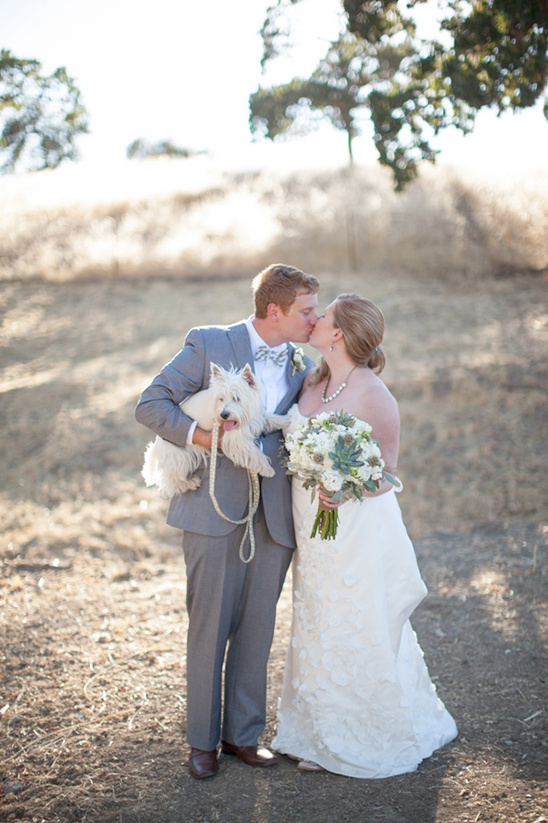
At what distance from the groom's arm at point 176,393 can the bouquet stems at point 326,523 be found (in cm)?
68

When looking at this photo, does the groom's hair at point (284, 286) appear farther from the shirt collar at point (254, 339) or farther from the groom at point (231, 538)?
the shirt collar at point (254, 339)

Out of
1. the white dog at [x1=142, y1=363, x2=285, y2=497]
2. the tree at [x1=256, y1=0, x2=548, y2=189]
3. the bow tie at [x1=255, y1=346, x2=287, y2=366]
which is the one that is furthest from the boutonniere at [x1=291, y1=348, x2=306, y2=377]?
the tree at [x1=256, y1=0, x2=548, y2=189]

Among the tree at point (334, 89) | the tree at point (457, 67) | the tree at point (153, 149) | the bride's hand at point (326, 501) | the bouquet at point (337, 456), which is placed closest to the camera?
the bouquet at point (337, 456)

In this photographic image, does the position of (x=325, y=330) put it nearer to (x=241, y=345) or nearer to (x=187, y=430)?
(x=241, y=345)

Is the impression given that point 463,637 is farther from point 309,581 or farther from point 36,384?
point 36,384

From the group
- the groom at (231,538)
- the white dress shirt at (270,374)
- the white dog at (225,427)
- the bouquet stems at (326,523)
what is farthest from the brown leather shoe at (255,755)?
the white dress shirt at (270,374)

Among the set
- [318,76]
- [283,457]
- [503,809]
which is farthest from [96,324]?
[503,809]

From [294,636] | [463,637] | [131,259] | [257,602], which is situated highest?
[131,259]

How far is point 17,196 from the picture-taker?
19406 mm

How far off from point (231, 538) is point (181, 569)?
341 centimetres

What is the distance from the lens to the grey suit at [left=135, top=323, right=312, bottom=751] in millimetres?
3322

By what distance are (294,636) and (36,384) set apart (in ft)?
28.1

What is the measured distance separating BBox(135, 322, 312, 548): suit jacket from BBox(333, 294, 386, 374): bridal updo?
1.75 ft

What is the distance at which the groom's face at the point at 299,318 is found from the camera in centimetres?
342
